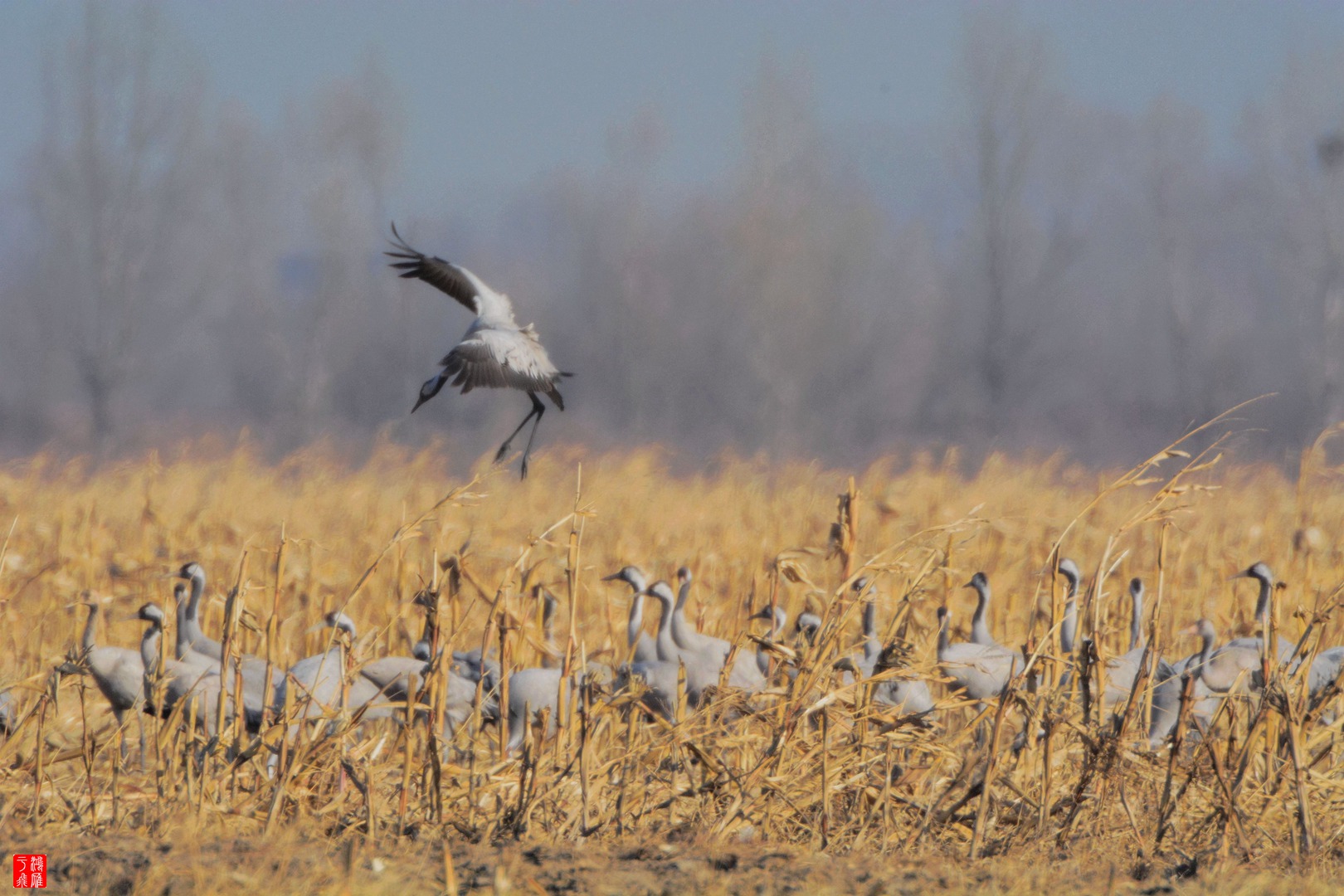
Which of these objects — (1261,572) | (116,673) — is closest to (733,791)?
(116,673)

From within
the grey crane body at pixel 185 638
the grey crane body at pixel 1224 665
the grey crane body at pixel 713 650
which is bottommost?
the grey crane body at pixel 1224 665

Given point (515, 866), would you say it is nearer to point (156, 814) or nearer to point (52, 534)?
point (156, 814)

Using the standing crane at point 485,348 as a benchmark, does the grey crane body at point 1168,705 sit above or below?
below

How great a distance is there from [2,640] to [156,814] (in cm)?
285

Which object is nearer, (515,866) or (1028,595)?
(515,866)

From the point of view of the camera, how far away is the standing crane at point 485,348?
486cm

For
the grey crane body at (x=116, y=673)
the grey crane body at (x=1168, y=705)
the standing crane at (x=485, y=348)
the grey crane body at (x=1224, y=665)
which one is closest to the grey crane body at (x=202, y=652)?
the grey crane body at (x=116, y=673)

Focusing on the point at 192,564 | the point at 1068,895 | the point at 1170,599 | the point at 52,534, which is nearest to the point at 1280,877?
the point at 1068,895

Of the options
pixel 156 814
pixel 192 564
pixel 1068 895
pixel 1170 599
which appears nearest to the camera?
pixel 1068 895

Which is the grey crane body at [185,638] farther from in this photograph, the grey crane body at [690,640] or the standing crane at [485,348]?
the grey crane body at [690,640]

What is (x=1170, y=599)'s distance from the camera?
6750 mm

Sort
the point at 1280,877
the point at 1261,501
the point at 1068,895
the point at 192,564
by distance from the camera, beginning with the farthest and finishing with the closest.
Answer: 1. the point at 1261,501
2. the point at 192,564
3. the point at 1280,877
4. the point at 1068,895

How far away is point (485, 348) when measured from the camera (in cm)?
500

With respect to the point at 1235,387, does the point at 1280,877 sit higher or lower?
lower
